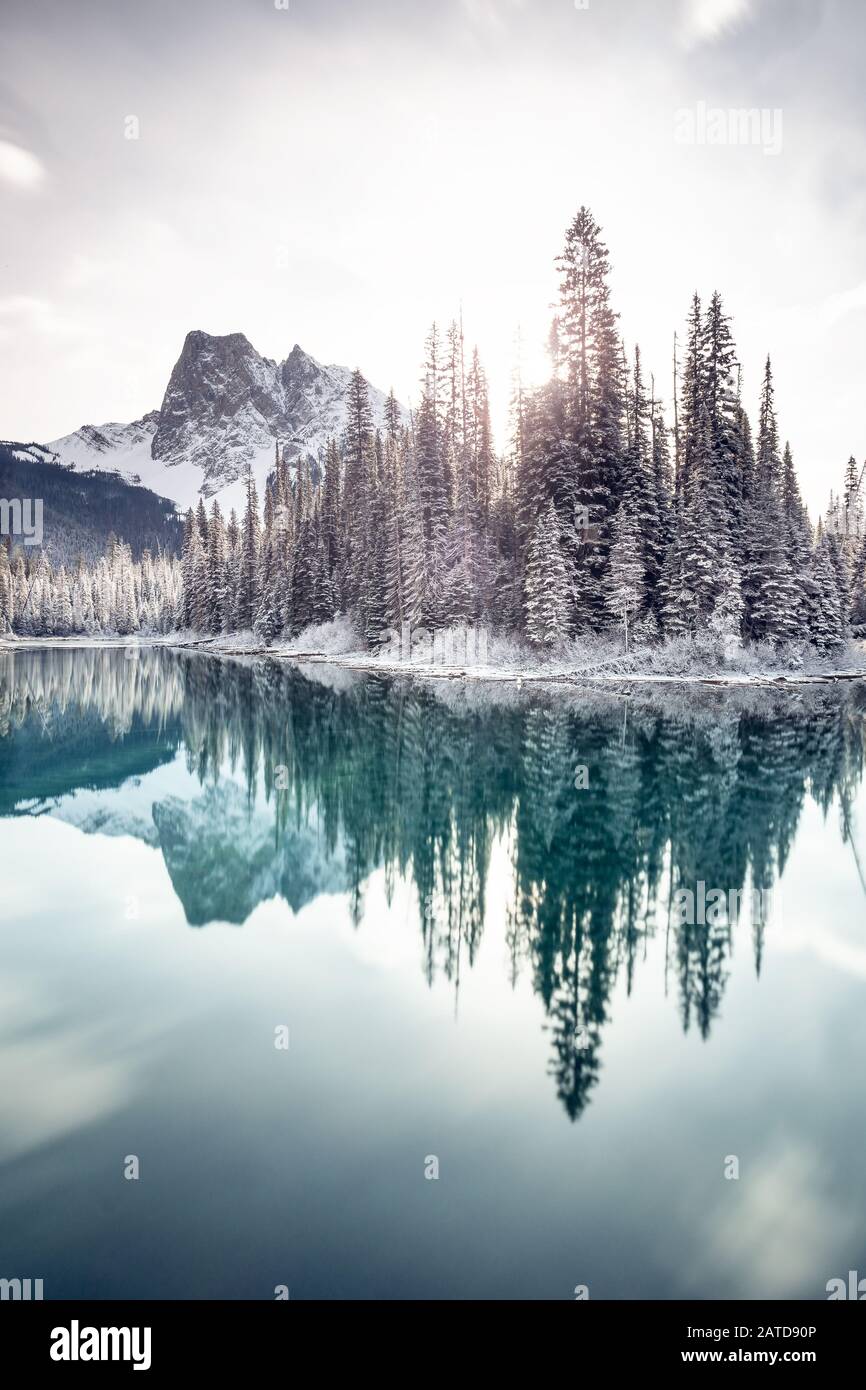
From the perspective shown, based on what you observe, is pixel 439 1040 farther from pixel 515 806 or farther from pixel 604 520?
pixel 604 520

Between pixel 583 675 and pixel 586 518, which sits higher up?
pixel 586 518

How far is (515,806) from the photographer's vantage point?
15617 millimetres

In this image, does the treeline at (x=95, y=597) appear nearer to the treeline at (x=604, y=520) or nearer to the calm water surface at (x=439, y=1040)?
the treeline at (x=604, y=520)

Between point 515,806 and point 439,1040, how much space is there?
27.6 feet

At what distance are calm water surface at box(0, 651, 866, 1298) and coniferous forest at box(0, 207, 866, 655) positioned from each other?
80.1ft

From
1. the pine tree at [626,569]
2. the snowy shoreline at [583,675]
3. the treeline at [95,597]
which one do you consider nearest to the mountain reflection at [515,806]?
the snowy shoreline at [583,675]

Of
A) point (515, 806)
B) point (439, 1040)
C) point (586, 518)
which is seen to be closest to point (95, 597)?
point (586, 518)

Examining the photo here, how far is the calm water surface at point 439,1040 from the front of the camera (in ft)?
15.9

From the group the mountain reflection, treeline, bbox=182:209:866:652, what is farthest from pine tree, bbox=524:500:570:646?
the mountain reflection

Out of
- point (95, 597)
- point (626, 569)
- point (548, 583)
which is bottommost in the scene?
point (548, 583)

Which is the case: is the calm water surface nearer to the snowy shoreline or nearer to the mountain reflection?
the mountain reflection

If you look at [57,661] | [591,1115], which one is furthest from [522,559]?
[57,661]

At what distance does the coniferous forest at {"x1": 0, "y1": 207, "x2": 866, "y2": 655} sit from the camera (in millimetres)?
40312
